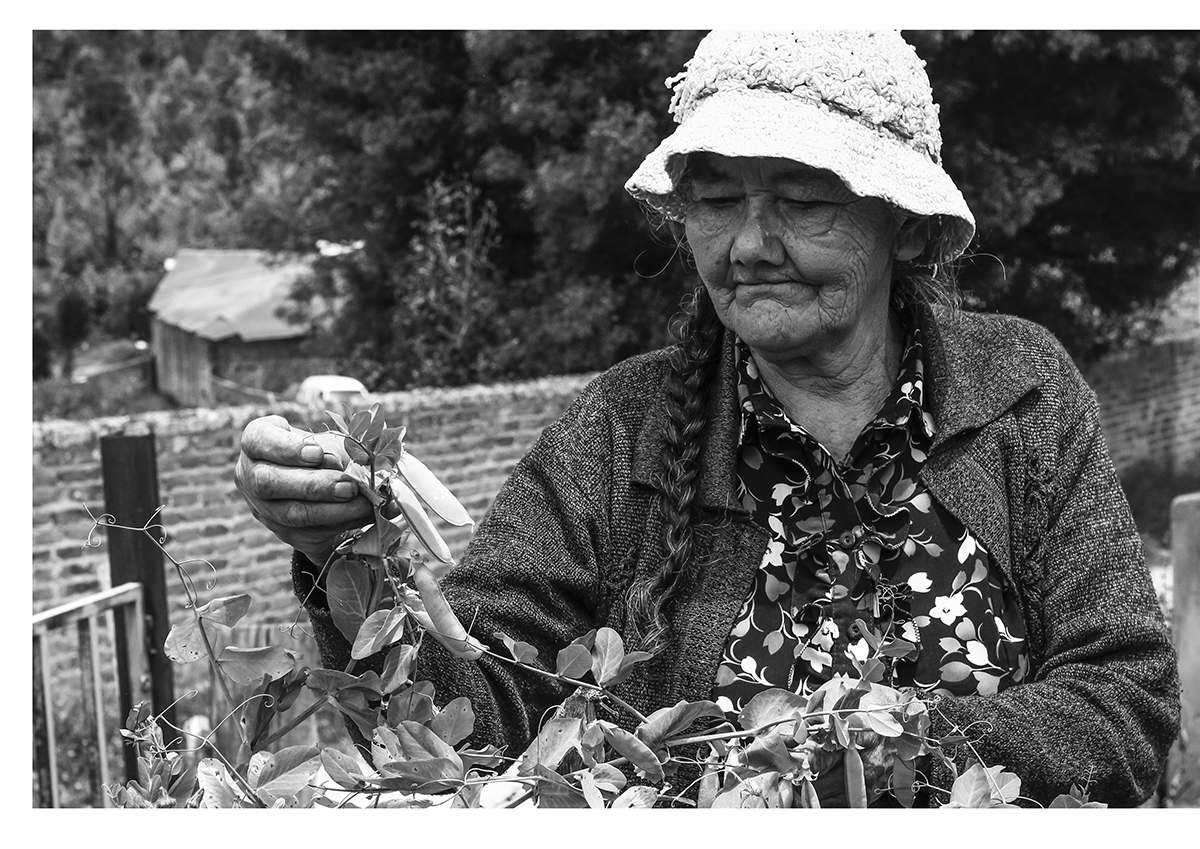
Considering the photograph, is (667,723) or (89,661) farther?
(89,661)

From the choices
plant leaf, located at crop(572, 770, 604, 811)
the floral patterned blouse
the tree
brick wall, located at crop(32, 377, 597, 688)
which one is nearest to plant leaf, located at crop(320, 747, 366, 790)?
plant leaf, located at crop(572, 770, 604, 811)

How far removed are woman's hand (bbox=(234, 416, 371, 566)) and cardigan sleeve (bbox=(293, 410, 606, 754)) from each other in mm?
176

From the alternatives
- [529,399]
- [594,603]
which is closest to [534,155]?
[529,399]

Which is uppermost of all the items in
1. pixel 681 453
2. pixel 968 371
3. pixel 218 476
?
pixel 968 371

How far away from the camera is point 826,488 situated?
1721 millimetres

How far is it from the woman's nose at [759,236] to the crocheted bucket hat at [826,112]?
11cm

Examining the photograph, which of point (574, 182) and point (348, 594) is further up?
point (574, 182)

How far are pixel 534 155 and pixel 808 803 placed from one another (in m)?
9.14

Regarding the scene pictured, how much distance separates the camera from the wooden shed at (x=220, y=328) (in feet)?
61.4

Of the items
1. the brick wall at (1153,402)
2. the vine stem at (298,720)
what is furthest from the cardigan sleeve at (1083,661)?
the brick wall at (1153,402)

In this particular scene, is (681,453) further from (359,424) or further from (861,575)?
(359,424)

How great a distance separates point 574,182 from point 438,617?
314 inches

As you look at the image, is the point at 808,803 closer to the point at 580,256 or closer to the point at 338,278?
the point at 580,256

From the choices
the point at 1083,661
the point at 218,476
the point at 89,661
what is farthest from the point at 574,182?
the point at 1083,661
